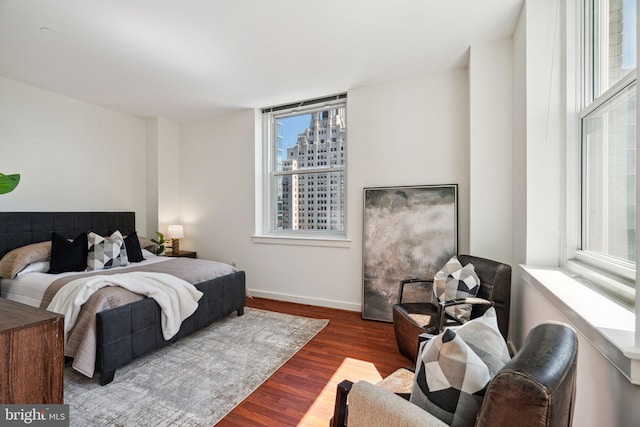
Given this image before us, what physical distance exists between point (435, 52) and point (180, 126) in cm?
393

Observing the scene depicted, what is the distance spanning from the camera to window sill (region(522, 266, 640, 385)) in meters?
0.77

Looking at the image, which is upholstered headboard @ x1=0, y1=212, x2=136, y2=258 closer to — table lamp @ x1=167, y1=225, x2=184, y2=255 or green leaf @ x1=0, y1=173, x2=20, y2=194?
table lamp @ x1=167, y1=225, x2=184, y2=255

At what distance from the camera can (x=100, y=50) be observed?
8.51 feet

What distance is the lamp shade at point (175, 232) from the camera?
435 centimetres

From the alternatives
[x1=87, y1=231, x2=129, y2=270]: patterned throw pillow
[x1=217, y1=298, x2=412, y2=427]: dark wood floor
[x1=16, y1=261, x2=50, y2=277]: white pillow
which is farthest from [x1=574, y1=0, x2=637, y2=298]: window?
[x1=16, y1=261, x2=50, y2=277]: white pillow

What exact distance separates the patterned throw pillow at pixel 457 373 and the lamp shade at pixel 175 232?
4239 mm

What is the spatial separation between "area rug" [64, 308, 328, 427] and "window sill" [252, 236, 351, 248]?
1.04 metres

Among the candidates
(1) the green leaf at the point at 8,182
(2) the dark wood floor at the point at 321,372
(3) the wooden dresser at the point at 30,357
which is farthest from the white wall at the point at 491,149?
(1) the green leaf at the point at 8,182

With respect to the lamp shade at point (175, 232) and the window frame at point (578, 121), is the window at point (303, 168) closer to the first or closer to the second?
the lamp shade at point (175, 232)

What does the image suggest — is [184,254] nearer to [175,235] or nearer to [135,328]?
[175,235]

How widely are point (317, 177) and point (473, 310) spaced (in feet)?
7.97

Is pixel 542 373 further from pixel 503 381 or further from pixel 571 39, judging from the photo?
pixel 571 39

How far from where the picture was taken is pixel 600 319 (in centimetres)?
98

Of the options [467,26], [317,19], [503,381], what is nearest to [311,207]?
[317,19]
